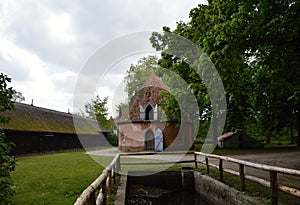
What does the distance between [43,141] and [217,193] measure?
20229mm

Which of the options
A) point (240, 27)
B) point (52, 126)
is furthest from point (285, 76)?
point (52, 126)

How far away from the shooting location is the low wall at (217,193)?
6.15 metres

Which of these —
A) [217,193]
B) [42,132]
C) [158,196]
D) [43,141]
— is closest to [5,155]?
[217,193]

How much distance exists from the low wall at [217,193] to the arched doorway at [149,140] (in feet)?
49.5

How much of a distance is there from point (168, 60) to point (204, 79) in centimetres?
539

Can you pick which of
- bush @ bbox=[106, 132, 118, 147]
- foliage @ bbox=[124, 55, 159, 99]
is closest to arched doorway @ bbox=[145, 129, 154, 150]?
foliage @ bbox=[124, 55, 159, 99]

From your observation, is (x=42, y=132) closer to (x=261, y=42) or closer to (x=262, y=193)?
(x=261, y=42)

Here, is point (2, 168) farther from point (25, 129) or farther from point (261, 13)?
point (25, 129)

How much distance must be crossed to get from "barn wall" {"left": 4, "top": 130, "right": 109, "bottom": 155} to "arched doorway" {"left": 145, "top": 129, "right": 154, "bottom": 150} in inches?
346

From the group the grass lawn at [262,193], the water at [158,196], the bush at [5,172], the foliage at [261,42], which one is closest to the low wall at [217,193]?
the grass lawn at [262,193]

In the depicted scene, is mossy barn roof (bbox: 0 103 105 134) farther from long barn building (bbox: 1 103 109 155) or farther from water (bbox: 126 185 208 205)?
water (bbox: 126 185 208 205)

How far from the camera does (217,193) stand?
795 centimetres

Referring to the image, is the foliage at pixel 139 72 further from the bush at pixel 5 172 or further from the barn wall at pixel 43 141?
the bush at pixel 5 172

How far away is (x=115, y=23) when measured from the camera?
49.2 feet
